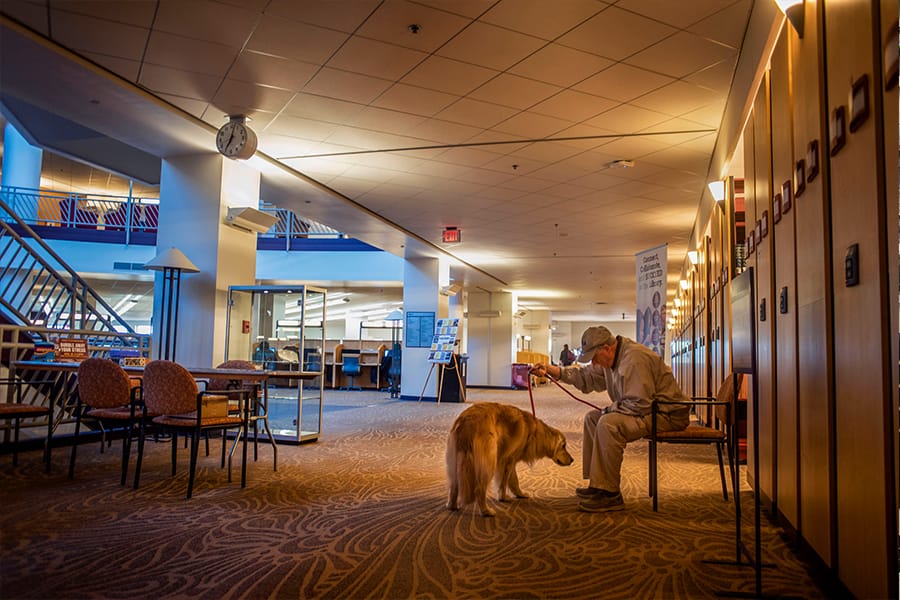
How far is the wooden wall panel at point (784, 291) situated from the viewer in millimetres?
3189

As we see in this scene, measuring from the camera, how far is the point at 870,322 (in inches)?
78.9

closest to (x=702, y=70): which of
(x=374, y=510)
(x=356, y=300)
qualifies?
(x=374, y=510)

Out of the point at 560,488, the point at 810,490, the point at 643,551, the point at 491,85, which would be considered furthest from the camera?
the point at 491,85

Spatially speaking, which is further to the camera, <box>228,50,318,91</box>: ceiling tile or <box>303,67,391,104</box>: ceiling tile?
<box>303,67,391,104</box>: ceiling tile

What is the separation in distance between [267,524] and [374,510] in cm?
71

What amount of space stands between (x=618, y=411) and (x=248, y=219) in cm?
507

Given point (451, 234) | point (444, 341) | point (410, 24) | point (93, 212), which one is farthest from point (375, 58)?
point (93, 212)

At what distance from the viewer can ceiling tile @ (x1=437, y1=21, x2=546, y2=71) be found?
176 inches

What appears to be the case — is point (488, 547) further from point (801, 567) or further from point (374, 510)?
point (801, 567)

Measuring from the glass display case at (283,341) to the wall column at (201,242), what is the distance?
0.66ft

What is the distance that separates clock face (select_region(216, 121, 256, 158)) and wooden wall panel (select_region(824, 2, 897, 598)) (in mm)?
5086

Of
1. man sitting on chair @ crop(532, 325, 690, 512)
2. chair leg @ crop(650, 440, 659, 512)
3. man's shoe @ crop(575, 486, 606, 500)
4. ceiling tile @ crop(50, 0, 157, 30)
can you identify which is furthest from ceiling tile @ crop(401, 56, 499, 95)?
man's shoe @ crop(575, 486, 606, 500)

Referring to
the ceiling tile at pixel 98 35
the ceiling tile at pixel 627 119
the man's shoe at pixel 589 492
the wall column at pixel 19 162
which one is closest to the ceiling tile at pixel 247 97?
the ceiling tile at pixel 98 35

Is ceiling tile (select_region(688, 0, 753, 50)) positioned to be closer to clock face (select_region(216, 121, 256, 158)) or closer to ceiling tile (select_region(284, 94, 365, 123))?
ceiling tile (select_region(284, 94, 365, 123))
